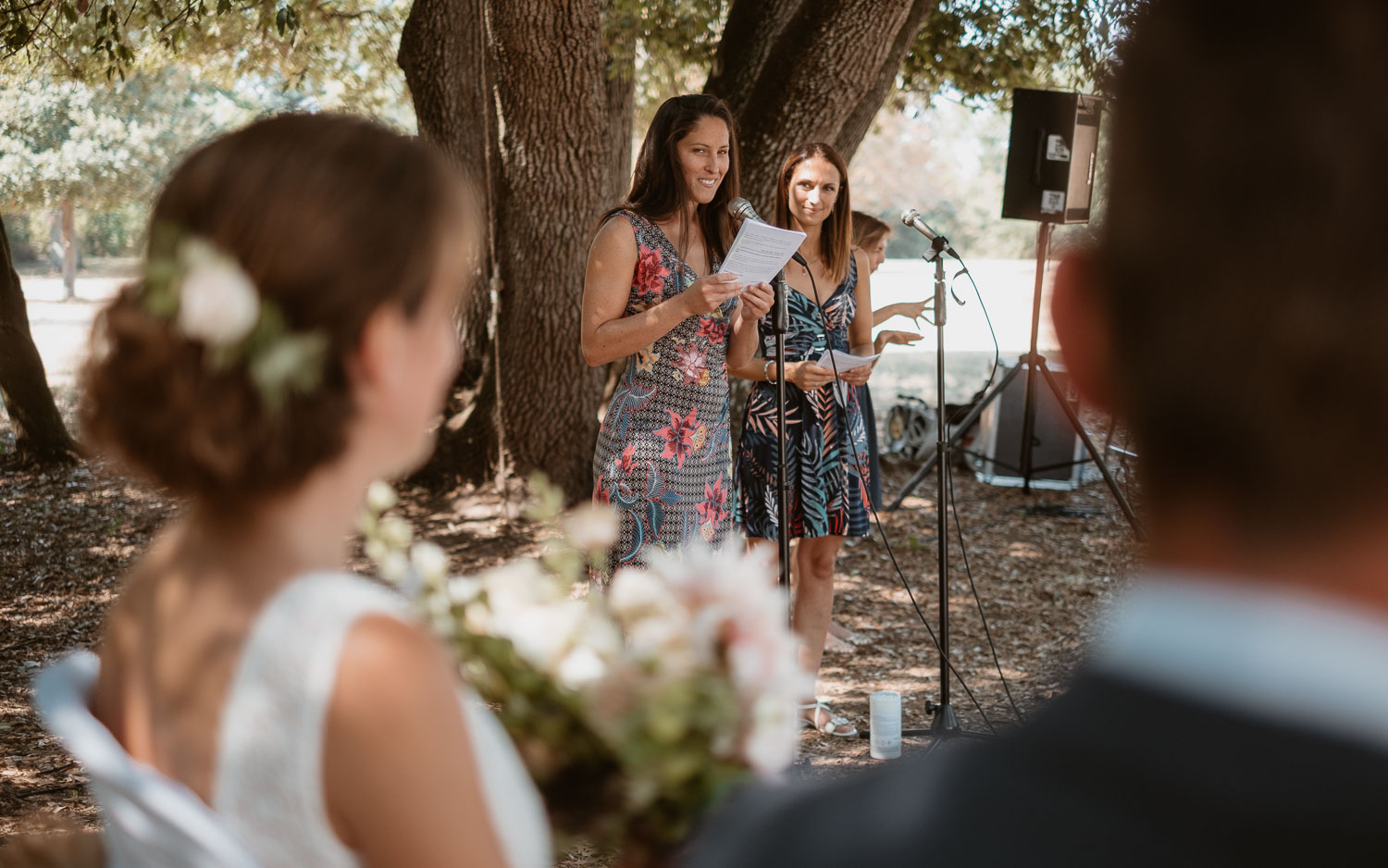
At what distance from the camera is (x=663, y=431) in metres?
3.54

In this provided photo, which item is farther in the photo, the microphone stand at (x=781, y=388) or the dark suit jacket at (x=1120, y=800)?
the microphone stand at (x=781, y=388)

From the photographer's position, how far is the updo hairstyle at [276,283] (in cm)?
110

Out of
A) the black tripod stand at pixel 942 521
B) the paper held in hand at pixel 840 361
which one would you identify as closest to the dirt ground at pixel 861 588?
the black tripod stand at pixel 942 521

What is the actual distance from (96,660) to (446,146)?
7037 mm

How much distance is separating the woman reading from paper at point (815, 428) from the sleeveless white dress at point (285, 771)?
10.9ft

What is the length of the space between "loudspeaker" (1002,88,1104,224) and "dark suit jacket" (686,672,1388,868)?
6.54m

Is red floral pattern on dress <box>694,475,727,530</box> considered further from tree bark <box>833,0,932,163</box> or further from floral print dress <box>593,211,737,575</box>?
tree bark <box>833,0,932,163</box>

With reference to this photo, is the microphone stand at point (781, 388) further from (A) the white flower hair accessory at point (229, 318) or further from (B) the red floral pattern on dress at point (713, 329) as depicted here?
(A) the white flower hair accessory at point (229, 318)

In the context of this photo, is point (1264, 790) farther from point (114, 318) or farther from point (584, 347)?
point (584, 347)

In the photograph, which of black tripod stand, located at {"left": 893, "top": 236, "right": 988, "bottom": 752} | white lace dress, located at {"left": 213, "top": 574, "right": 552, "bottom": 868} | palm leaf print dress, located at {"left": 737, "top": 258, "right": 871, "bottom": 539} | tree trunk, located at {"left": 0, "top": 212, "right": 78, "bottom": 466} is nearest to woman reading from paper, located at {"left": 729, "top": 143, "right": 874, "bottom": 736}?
palm leaf print dress, located at {"left": 737, "top": 258, "right": 871, "bottom": 539}

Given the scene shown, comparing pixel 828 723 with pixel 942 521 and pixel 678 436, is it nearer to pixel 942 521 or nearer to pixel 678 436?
pixel 942 521

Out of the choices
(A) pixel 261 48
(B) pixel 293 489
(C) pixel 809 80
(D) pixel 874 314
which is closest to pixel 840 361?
(D) pixel 874 314

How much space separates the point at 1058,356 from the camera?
2.00ft

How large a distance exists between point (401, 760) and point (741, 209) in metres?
2.81
